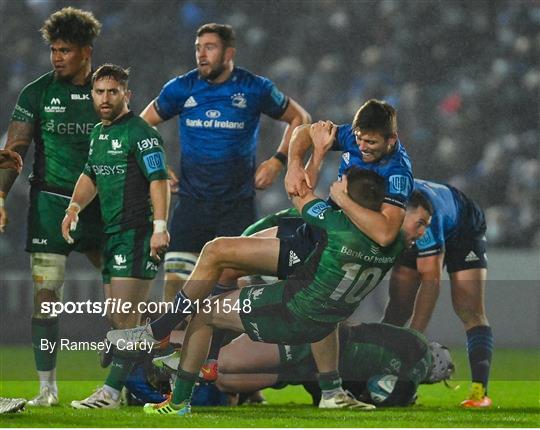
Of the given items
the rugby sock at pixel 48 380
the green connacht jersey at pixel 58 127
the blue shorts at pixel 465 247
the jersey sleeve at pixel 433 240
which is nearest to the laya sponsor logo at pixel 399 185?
the jersey sleeve at pixel 433 240

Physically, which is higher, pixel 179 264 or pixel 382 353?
pixel 179 264

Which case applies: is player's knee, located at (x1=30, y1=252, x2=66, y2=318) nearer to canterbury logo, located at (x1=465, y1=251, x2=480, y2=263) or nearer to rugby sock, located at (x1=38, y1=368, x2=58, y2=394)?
rugby sock, located at (x1=38, y1=368, x2=58, y2=394)

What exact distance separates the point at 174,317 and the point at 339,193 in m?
1.03

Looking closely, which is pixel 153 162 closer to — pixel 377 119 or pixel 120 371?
pixel 120 371

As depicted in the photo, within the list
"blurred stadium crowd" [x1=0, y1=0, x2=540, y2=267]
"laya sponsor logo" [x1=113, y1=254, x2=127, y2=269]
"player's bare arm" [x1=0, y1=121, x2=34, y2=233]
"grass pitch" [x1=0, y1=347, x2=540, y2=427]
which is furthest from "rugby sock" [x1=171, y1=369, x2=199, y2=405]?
"blurred stadium crowd" [x1=0, y1=0, x2=540, y2=267]

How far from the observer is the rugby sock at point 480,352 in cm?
690

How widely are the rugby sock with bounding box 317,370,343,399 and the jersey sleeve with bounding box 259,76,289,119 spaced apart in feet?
4.93

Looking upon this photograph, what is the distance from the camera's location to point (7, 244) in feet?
32.8

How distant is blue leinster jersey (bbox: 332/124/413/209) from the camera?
6.10 meters

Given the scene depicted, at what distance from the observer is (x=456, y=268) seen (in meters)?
7.05

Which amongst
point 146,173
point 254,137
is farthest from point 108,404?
point 254,137

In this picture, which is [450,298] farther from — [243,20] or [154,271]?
[243,20]

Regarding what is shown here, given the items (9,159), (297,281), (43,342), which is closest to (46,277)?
(43,342)

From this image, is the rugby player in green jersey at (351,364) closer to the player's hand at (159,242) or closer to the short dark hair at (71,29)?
the player's hand at (159,242)
